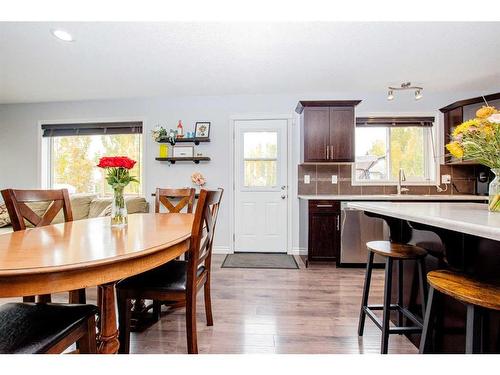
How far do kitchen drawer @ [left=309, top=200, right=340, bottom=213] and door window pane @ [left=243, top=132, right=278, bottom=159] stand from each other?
3.37 feet

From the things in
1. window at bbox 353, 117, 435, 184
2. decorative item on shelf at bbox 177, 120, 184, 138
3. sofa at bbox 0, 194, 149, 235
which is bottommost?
sofa at bbox 0, 194, 149, 235

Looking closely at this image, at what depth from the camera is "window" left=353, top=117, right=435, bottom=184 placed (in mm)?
3938

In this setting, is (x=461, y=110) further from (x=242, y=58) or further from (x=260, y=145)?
(x=242, y=58)

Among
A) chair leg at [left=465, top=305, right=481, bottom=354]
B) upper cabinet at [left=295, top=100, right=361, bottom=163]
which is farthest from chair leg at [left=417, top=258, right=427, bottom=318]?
upper cabinet at [left=295, top=100, right=361, bottom=163]

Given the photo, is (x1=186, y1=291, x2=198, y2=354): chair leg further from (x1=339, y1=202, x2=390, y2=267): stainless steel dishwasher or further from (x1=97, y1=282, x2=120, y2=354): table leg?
(x1=339, y1=202, x2=390, y2=267): stainless steel dishwasher

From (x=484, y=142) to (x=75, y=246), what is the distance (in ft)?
6.41

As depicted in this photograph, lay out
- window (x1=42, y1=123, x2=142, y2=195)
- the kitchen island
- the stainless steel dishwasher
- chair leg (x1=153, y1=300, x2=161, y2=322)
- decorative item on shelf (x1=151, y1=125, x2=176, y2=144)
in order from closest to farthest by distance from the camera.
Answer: the kitchen island
chair leg (x1=153, y1=300, x2=161, y2=322)
the stainless steel dishwasher
decorative item on shelf (x1=151, y1=125, x2=176, y2=144)
window (x1=42, y1=123, x2=142, y2=195)

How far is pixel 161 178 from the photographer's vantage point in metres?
4.04

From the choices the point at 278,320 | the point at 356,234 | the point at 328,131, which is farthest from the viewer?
the point at 328,131

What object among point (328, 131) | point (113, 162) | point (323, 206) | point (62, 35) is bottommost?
point (323, 206)

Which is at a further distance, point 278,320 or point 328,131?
point 328,131

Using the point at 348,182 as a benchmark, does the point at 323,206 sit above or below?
below

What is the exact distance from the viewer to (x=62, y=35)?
2.37 meters

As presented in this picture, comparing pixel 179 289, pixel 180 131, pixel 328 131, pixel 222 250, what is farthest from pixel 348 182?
pixel 179 289
